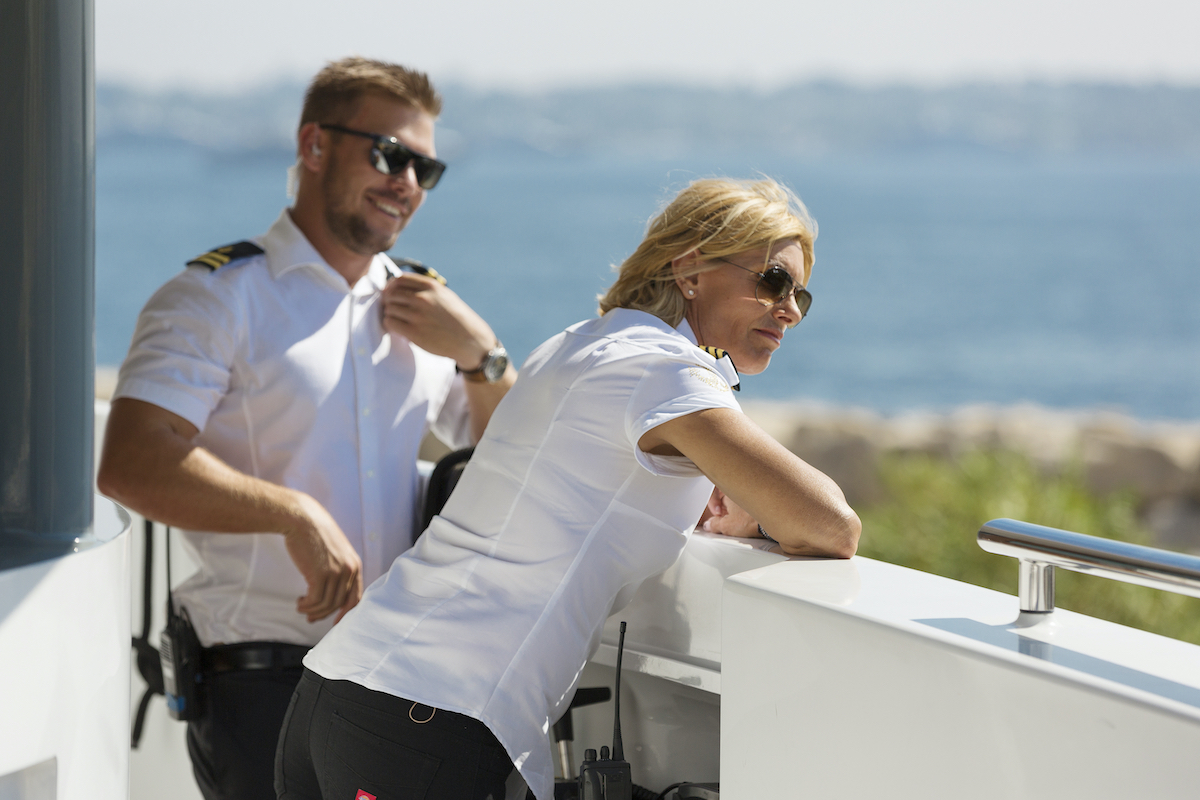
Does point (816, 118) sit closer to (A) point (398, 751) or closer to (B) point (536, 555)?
(B) point (536, 555)

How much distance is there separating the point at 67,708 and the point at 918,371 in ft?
140

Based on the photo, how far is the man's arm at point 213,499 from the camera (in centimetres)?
219

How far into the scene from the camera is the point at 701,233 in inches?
76.4

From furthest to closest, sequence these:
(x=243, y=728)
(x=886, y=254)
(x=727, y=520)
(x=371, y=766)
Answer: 1. (x=886, y=254)
2. (x=243, y=728)
3. (x=727, y=520)
4. (x=371, y=766)

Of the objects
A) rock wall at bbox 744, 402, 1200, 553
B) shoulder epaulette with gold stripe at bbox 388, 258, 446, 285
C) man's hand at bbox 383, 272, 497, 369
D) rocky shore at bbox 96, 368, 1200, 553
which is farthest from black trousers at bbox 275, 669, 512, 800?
rocky shore at bbox 96, 368, 1200, 553

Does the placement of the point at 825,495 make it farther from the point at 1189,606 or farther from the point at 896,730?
the point at 1189,606

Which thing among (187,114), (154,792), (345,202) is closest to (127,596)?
(345,202)

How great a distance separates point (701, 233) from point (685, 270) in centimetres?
7

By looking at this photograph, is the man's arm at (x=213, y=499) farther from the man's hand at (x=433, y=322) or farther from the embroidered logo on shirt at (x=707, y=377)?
the embroidered logo on shirt at (x=707, y=377)

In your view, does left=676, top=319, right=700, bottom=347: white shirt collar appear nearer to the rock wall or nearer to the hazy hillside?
the rock wall

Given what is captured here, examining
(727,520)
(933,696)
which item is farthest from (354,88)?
(933,696)

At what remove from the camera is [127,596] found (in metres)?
1.61

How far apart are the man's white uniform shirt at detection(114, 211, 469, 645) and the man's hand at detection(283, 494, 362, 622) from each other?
15 cm

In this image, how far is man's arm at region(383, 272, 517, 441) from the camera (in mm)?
2564
